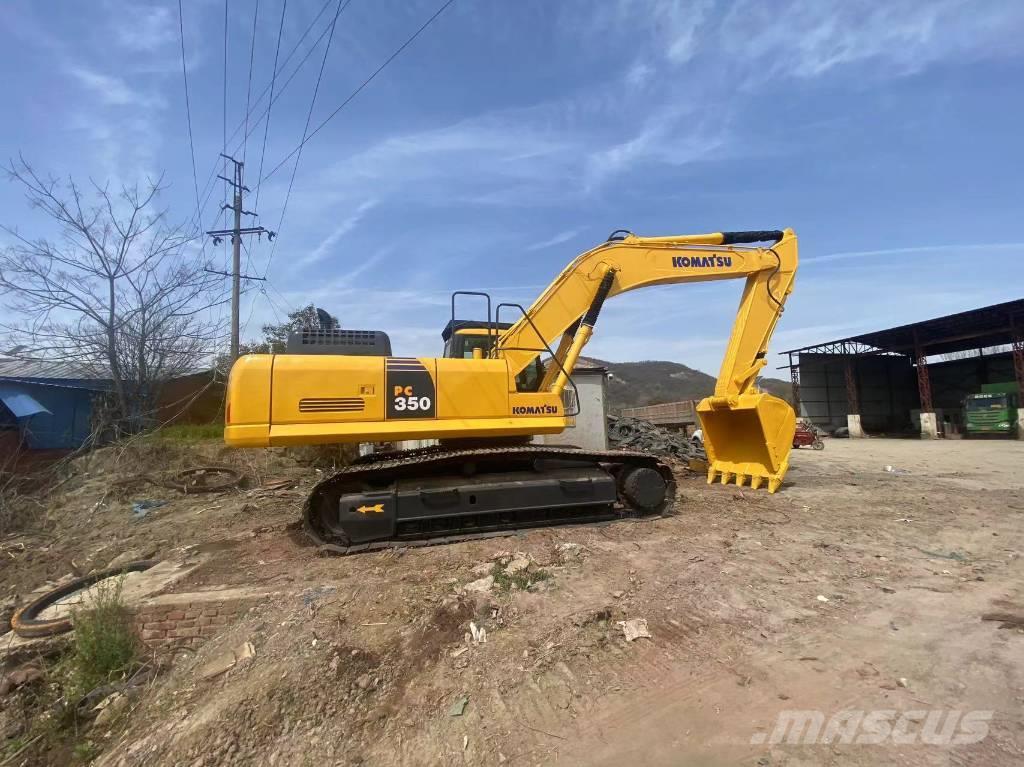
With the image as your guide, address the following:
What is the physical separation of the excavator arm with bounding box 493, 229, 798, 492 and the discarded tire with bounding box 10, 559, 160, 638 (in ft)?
15.1

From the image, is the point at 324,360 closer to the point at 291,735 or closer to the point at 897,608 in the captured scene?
the point at 291,735

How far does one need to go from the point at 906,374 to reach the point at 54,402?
49.1 metres

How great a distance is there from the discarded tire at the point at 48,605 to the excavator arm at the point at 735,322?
4601mm

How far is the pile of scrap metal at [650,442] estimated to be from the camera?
13039 millimetres

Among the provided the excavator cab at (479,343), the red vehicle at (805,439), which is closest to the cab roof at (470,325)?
the excavator cab at (479,343)

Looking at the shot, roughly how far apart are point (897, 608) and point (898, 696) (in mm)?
1351

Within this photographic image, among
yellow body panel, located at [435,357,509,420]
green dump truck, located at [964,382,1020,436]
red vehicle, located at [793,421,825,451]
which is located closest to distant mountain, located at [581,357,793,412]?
green dump truck, located at [964,382,1020,436]

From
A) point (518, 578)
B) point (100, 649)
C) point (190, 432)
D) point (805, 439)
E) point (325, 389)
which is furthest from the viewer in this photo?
point (805, 439)

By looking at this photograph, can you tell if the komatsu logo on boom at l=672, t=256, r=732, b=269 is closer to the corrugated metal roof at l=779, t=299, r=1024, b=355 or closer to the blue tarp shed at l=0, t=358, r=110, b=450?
the blue tarp shed at l=0, t=358, r=110, b=450

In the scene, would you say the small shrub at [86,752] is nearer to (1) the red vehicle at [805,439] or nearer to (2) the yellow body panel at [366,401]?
(2) the yellow body panel at [366,401]

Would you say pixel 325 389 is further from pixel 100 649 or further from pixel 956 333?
pixel 956 333

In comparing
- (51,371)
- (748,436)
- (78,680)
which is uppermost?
(51,371)

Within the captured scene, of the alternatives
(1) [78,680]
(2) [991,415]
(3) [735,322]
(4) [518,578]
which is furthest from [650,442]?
(2) [991,415]

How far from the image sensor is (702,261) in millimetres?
7895
